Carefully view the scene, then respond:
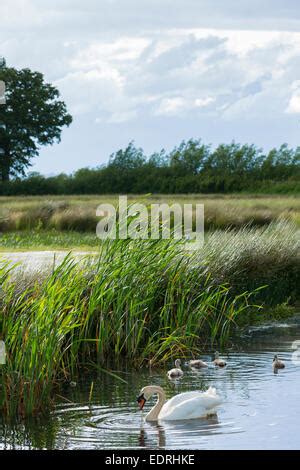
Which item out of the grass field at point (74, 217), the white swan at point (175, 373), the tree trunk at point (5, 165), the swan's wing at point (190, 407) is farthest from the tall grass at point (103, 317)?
the tree trunk at point (5, 165)

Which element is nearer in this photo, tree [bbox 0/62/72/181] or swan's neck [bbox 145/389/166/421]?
swan's neck [bbox 145/389/166/421]

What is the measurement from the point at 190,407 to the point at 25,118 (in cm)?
5642

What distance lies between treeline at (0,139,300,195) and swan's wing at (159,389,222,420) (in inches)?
1704

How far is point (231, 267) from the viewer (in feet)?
53.7

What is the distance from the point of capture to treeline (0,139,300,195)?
2191 inches

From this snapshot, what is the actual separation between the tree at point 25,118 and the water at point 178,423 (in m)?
52.4

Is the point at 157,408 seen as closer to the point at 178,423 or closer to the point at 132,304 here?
the point at 178,423

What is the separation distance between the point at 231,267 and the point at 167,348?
316 cm

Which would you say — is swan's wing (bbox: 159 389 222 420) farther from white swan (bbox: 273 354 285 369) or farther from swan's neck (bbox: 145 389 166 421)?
white swan (bbox: 273 354 285 369)

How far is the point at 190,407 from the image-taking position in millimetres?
10195

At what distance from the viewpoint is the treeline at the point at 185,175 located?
5566 cm

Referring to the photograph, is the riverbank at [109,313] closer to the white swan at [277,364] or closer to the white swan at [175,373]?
the white swan at [175,373]

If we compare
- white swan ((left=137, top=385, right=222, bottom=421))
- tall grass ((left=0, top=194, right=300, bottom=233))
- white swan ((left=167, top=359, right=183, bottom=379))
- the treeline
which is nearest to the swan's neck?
white swan ((left=137, top=385, right=222, bottom=421))

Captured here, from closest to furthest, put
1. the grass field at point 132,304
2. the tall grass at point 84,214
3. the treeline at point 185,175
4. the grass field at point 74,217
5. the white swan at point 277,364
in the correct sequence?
the grass field at point 132,304 < the white swan at point 277,364 < the grass field at point 74,217 < the tall grass at point 84,214 < the treeline at point 185,175
